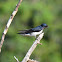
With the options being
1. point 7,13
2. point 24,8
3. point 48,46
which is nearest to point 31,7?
point 24,8

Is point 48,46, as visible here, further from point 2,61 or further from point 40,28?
point 40,28

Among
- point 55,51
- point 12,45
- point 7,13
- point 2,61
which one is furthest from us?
point 55,51

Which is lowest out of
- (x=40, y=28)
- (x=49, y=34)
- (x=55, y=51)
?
(x=55, y=51)

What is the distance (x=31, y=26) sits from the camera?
336 inches

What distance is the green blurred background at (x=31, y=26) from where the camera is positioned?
26.4 ft

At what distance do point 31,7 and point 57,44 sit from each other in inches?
62.8

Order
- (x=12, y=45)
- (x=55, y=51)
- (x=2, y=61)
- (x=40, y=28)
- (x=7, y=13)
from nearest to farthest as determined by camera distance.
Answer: (x=40, y=28) < (x=2, y=61) < (x=12, y=45) < (x=7, y=13) < (x=55, y=51)

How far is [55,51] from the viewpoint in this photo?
368 inches

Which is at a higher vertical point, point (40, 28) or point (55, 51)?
point (40, 28)

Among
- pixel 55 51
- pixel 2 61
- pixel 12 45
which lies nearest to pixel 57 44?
pixel 55 51

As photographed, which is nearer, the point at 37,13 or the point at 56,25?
the point at 37,13

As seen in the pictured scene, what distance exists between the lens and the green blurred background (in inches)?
317

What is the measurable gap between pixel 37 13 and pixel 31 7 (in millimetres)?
280

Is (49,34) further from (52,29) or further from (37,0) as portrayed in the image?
(37,0)
